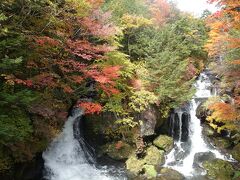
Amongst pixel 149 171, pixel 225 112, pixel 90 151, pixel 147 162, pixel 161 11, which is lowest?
pixel 149 171

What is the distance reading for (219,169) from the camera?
1543cm

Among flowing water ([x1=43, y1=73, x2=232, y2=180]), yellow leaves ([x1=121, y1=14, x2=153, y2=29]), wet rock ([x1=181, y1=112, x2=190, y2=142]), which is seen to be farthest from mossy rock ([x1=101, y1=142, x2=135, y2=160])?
yellow leaves ([x1=121, y1=14, x2=153, y2=29])

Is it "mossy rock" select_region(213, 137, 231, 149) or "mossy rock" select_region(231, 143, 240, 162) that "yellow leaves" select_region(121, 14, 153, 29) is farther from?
"mossy rock" select_region(231, 143, 240, 162)

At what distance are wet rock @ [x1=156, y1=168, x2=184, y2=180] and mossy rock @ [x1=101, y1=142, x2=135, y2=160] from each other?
2.03m

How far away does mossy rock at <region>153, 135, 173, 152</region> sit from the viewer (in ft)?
55.7

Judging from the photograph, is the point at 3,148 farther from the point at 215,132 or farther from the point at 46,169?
the point at 215,132

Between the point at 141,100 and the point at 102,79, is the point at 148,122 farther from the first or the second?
the point at 102,79

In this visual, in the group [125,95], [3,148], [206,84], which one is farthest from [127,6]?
[3,148]

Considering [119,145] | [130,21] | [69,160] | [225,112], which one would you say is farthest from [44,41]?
[225,112]

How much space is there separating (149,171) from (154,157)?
4.79 feet

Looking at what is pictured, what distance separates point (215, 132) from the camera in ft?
62.7

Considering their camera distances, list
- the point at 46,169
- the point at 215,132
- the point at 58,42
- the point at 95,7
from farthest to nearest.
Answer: the point at 215,132
the point at 95,7
the point at 46,169
the point at 58,42

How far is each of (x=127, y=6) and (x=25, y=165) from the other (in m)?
13.2

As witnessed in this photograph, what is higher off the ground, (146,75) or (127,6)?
(127,6)
